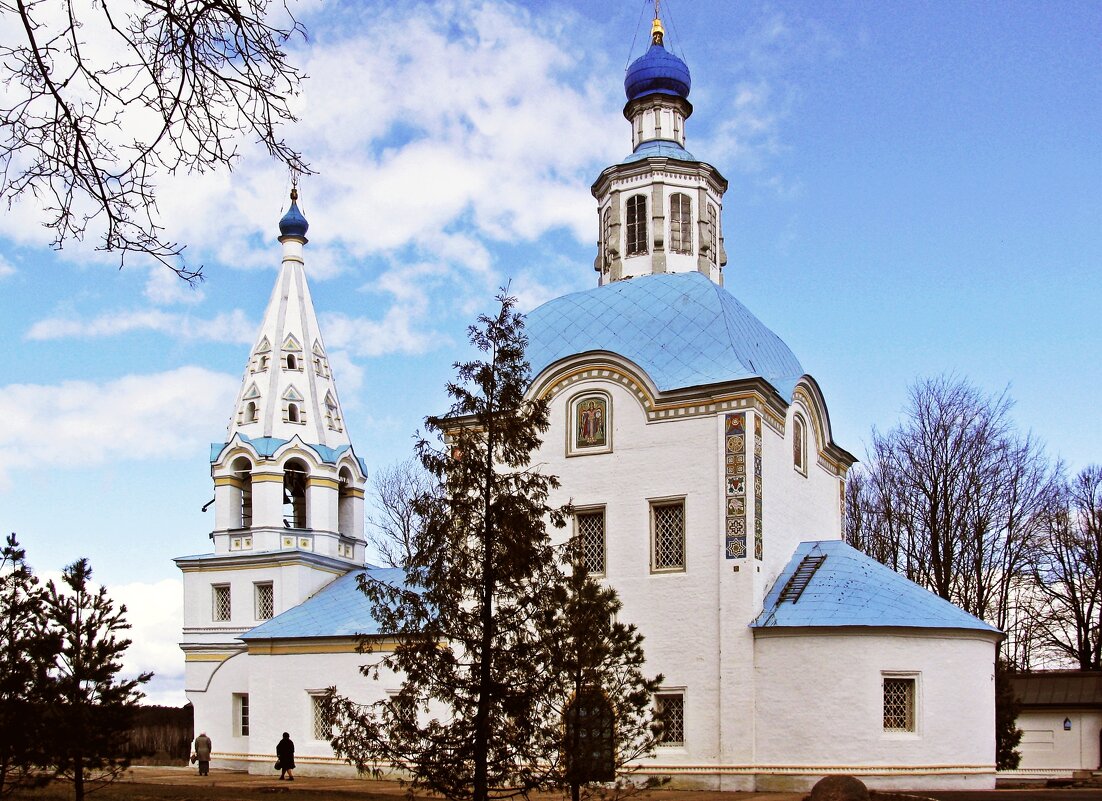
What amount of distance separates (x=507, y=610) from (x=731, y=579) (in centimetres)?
887

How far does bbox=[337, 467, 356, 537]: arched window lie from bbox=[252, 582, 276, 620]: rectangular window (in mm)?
2680

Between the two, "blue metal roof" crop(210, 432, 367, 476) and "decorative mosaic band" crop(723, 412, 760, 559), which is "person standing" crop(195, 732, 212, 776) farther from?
"decorative mosaic band" crop(723, 412, 760, 559)

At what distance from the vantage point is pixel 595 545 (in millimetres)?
22266

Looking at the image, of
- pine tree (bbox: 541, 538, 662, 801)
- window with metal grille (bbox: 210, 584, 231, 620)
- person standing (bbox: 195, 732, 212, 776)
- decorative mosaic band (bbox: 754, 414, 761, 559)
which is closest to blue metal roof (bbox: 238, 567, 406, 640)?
window with metal grille (bbox: 210, 584, 231, 620)

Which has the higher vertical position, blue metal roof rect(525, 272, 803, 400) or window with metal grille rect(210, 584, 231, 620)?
blue metal roof rect(525, 272, 803, 400)

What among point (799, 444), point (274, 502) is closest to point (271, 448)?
point (274, 502)

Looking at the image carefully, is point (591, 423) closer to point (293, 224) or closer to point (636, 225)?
point (636, 225)

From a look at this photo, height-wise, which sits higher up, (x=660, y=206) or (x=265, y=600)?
(x=660, y=206)

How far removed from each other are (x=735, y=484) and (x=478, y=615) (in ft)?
30.6

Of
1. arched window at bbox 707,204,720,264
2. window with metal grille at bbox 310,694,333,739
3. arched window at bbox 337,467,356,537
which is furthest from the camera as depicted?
arched window at bbox 337,467,356,537

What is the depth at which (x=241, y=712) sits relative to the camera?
28.3m

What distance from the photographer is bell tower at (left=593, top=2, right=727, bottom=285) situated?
2608 centimetres

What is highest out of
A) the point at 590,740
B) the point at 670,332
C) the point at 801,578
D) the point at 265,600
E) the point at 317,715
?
the point at 670,332

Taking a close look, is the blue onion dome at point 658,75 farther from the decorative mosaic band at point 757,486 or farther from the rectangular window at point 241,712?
the rectangular window at point 241,712
